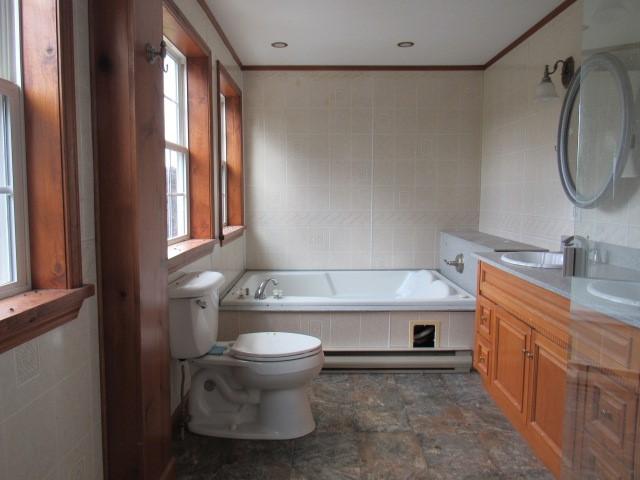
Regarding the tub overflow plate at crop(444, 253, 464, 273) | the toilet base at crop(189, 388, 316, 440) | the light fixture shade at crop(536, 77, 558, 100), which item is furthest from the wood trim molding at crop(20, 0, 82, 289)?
the tub overflow plate at crop(444, 253, 464, 273)

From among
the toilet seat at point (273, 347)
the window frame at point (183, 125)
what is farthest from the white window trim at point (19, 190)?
the window frame at point (183, 125)

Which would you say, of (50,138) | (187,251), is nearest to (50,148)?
(50,138)

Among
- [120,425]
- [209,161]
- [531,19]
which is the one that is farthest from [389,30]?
[120,425]

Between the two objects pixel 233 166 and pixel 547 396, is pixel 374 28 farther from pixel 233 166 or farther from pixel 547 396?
pixel 547 396

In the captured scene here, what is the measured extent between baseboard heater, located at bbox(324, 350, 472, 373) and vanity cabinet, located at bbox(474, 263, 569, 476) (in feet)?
1.06

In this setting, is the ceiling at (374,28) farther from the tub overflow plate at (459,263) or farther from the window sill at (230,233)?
the tub overflow plate at (459,263)

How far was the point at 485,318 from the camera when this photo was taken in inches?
114

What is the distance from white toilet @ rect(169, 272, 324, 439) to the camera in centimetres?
227

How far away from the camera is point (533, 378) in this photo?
223 centimetres

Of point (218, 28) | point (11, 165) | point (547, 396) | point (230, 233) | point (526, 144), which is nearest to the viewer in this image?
point (11, 165)

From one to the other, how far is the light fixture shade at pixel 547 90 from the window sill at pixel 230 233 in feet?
6.94

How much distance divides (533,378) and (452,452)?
493 millimetres

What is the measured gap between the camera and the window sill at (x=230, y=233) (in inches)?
137

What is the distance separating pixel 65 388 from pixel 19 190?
1.84 ft
